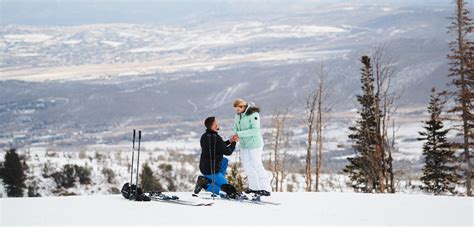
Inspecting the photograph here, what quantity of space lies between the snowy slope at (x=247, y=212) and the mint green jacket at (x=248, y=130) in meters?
0.98

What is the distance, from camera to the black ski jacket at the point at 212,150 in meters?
13.5

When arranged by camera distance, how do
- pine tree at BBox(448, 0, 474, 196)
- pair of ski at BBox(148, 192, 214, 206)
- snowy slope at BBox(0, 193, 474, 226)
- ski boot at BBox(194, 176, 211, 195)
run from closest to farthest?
snowy slope at BBox(0, 193, 474, 226), pair of ski at BBox(148, 192, 214, 206), ski boot at BBox(194, 176, 211, 195), pine tree at BBox(448, 0, 474, 196)

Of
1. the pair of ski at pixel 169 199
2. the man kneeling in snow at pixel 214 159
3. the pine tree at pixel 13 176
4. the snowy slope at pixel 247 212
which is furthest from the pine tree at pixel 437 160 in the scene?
the pair of ski at pixel 169 199

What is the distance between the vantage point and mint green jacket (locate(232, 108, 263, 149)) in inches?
532

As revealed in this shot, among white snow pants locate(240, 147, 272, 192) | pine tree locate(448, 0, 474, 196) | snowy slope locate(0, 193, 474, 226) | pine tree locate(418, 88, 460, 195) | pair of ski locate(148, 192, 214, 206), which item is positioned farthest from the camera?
pine tree locate(418, 88, 460, 195)

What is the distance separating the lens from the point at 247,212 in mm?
12414

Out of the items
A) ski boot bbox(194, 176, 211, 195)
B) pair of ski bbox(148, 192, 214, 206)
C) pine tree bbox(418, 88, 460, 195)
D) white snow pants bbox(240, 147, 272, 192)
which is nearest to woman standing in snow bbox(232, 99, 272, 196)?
white snow pants bbox(240, 147, 272, 192)

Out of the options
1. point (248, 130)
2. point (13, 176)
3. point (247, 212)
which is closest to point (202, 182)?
point (248, 130)

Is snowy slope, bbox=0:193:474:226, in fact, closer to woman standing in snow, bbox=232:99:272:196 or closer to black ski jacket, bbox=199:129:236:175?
woman standing in snow, bbox=232:99:272:196

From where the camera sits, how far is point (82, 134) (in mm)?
160125

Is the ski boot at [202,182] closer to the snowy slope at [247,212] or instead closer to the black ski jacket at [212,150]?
the black ski jacket at [212,150]

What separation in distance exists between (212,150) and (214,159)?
0.51ft

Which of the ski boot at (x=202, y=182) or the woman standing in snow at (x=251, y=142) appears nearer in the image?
the woman standing in snow at (x=251, y=142)

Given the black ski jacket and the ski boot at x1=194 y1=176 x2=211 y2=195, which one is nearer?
the black ski jacket
